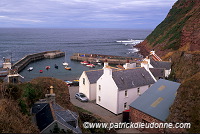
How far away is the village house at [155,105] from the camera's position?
19391 millimetres

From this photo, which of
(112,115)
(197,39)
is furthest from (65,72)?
(197,39)

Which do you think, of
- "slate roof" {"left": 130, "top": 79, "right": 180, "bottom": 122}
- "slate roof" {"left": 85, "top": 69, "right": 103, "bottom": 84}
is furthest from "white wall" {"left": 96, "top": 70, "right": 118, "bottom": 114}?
"slate roof" {"left": 130, "top": 79, "right": 180, "bottom": 122}

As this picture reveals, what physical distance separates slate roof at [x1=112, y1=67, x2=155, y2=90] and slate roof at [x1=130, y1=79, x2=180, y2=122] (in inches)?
181

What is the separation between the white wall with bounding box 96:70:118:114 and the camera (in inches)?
1053

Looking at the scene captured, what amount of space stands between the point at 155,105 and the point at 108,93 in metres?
8.58

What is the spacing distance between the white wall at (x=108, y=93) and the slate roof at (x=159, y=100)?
477cm

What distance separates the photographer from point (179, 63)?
39.3 metres

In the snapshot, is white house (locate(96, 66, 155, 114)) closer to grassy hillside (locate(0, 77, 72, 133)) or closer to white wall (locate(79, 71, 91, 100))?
white wall (locate(79, 71, 91, 100))

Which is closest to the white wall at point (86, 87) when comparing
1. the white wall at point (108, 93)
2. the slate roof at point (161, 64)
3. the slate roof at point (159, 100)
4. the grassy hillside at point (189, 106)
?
the white wall at point (108, 93)

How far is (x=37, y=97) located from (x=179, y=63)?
31.1 m

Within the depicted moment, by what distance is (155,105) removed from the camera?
814 inches

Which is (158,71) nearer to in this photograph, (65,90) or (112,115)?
(112,115)

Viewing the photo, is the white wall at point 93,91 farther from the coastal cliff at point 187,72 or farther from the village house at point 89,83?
the coastal cliff at point 187,72

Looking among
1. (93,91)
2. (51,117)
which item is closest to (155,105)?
(51,117)
